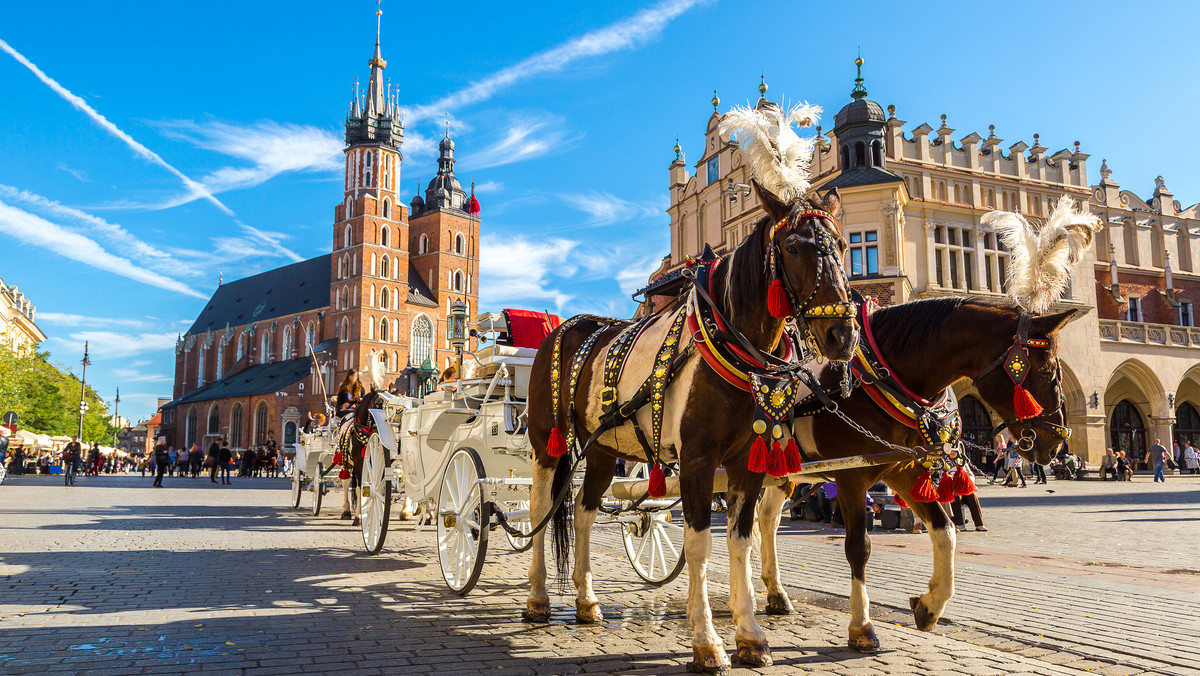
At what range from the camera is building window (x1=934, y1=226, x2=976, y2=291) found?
27.8 meters

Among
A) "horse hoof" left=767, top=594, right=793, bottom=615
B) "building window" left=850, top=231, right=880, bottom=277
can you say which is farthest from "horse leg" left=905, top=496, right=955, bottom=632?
"building window" left=850, top=231, right=880, bottom=277

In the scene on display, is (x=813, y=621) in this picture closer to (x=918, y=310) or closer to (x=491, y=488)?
(x=918, y=310)

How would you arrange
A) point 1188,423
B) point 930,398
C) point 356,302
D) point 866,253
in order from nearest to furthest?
1. point 930,398
2. point 866,253
3. point 1188,423
4. point 356,302

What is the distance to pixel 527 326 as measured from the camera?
7.83 m

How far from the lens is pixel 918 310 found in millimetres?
4832

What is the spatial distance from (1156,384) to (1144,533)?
1043 inches

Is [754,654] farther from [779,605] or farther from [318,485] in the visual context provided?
[318,485]

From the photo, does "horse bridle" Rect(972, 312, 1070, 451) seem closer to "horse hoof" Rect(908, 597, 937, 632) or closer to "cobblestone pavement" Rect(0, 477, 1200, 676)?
"horse hoof" Rect(908, 597, 937, 632)

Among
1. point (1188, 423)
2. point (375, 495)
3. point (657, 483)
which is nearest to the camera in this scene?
point (657, 483)

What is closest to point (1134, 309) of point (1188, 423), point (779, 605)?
point (1188, 423)

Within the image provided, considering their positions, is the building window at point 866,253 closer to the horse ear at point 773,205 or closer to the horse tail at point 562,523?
the horse tail at point 562,523

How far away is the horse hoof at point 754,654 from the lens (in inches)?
150

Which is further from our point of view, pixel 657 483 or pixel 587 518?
pixel 587 518

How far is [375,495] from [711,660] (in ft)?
18.1
